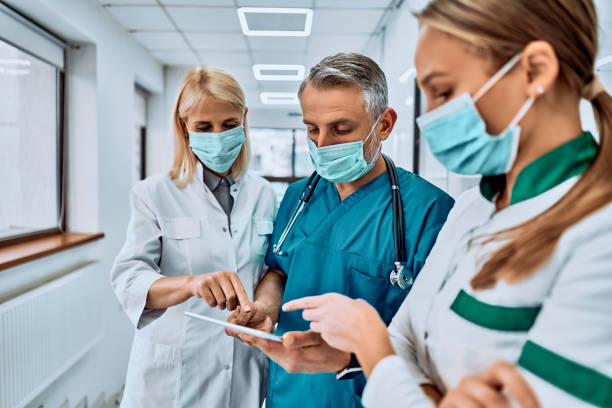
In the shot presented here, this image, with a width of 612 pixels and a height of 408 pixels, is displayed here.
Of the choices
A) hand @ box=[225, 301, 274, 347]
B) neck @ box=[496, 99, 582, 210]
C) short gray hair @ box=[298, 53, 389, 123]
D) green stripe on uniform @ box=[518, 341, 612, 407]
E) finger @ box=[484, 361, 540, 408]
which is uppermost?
short gray hair @ box=[298, 53, 389, 123]

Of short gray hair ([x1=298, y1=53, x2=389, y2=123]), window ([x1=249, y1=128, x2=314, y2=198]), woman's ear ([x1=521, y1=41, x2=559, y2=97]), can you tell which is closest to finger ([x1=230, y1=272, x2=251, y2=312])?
short gray hair ([x1=298, y1=53, x2=389, y2=123])

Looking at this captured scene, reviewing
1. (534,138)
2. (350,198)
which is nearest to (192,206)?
(350,198)

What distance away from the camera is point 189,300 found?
1369mm

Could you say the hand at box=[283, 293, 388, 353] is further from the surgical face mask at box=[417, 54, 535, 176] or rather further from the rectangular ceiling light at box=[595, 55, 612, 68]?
the rectangular ceiling light at box=[595, 55, 612, 68]

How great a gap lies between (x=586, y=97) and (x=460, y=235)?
273 millimetres

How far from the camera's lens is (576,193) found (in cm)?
50

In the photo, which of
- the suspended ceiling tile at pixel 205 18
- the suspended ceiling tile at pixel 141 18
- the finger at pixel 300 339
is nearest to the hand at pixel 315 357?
the finger at pixel 300 339

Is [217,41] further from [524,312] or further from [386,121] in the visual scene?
[524,312]

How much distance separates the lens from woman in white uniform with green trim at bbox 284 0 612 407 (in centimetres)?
44

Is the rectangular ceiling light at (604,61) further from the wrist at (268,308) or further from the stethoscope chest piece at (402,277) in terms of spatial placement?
the wrist at (268,308)

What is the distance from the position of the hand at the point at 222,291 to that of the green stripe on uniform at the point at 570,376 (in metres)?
0.78

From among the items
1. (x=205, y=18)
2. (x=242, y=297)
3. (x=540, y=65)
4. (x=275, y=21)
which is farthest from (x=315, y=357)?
(x=205, y=18)

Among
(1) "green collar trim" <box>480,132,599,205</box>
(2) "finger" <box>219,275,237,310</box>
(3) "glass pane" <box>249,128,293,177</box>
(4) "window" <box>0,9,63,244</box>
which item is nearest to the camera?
(1) "green collar trim" <box>480,132,599,205</box>

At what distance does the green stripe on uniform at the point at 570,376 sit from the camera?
415mm
